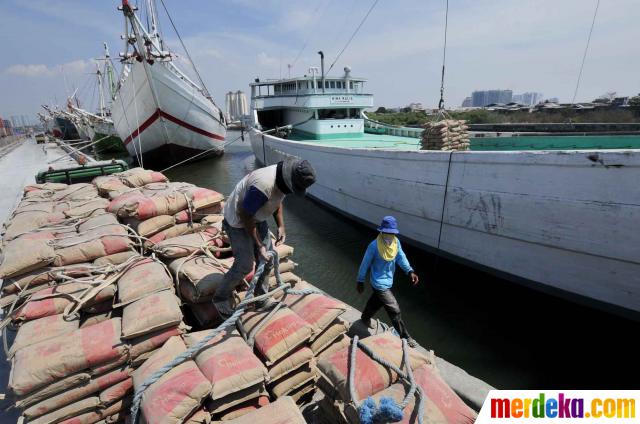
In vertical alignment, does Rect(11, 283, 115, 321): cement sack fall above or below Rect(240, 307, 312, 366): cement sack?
above

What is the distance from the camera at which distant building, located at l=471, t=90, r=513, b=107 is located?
465 ft

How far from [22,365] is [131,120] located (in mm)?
25449

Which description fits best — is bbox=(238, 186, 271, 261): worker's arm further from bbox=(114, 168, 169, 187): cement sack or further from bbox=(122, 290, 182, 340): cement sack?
bbox=(114, 168, 169, 187): cement sack

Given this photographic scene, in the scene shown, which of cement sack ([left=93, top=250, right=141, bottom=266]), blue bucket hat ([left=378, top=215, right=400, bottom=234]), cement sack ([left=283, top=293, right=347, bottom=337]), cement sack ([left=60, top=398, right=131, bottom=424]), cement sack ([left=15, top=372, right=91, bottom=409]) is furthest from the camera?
blue bucket hat ([left=378, top=215, right=400, bottom=234])

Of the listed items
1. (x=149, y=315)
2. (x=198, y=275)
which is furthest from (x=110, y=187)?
(x=149, y=315)

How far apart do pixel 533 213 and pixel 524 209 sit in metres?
0.17

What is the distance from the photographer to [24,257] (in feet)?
11.2

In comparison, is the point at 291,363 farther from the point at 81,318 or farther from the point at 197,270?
the point at 81,318

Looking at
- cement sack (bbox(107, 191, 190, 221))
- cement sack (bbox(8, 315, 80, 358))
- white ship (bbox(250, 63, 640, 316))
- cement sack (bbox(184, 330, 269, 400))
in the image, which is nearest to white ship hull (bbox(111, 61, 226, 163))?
white ship (bbox(250, 63, 640, 316))

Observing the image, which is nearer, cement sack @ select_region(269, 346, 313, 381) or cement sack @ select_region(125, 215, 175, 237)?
cement sack @ select_region(269, 346, 313, 381)

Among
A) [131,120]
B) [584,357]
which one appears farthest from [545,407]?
[131,120]

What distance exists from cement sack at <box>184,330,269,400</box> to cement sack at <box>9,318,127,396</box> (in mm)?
740

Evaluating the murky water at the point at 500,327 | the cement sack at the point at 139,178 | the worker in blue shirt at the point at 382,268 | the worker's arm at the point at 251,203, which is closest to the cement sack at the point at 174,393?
the worker's arm at the point at 251,203

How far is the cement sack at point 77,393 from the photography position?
2424 mm
